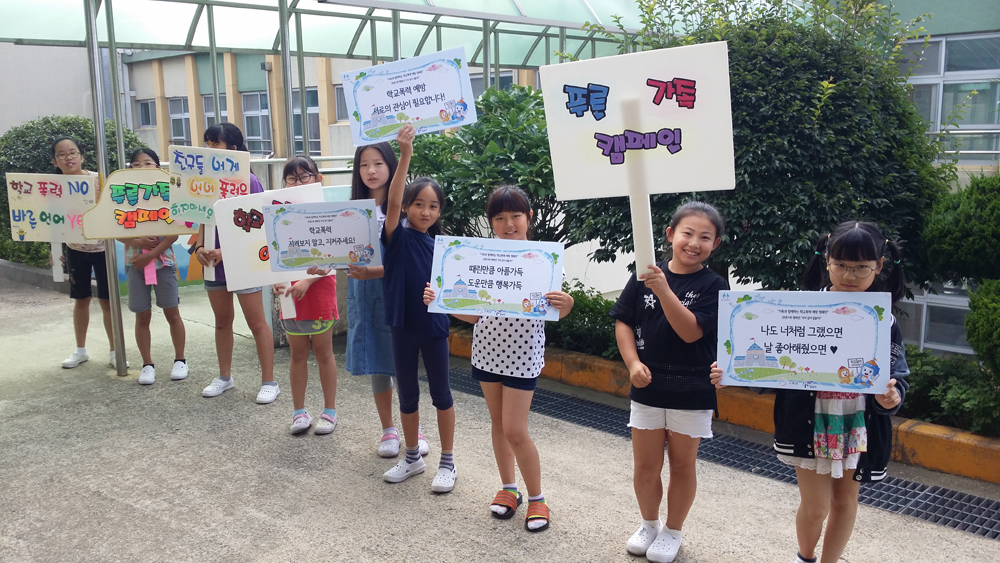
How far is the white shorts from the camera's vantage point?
3076 mm

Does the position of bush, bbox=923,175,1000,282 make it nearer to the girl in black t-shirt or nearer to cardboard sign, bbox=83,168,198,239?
the girl in black t-shirt

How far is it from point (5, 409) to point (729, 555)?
453cm

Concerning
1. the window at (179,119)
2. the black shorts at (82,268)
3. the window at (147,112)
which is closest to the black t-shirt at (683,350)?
the black shorts at (82,268)

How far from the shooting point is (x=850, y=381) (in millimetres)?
2627

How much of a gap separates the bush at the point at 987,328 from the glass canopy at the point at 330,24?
440 centimetres

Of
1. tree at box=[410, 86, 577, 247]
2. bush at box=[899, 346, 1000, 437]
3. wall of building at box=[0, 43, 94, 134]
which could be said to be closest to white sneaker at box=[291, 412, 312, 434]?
tree at box=[410, 86, 577, 247]

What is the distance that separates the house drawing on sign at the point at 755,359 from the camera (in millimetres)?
2719

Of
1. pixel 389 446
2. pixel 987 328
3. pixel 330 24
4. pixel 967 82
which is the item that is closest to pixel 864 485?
pixel 987 328

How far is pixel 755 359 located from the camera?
2730 mm

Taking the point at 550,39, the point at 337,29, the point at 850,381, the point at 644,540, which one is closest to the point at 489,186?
the point at 644,540

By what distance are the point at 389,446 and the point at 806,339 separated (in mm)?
2424

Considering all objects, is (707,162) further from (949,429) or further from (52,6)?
(52,6)

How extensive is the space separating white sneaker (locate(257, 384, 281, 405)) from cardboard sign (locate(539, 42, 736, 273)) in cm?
306

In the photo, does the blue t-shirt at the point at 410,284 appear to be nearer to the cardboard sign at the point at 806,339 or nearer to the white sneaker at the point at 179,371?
the cardboard sign at the point at 806,339
